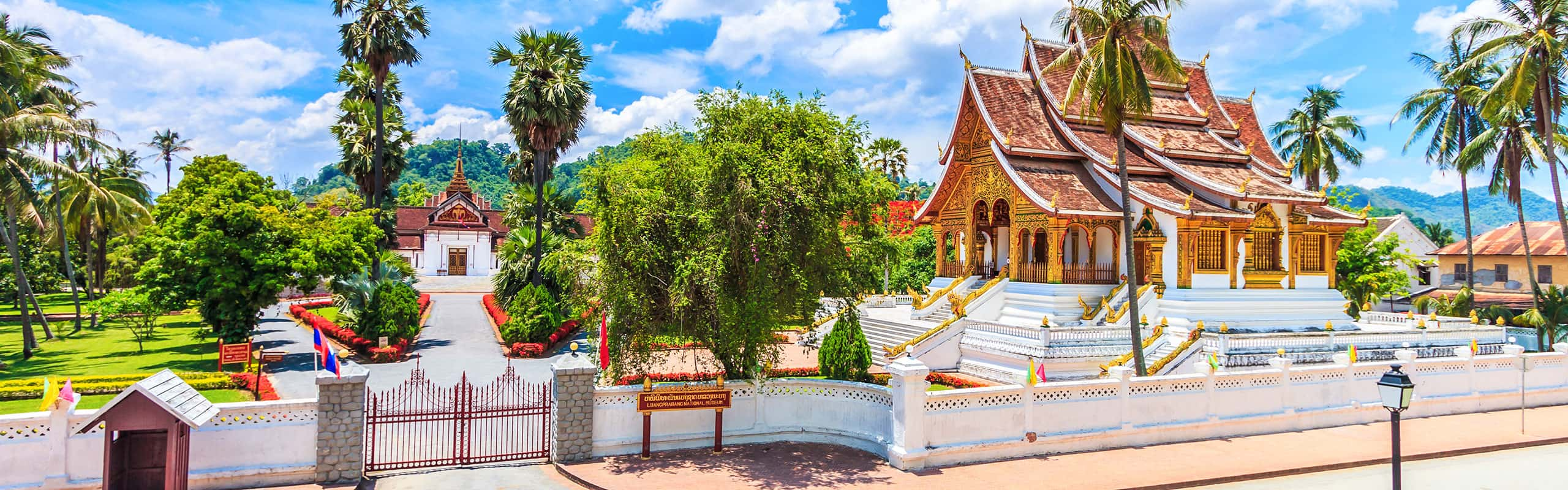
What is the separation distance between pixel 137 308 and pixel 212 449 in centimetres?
1938

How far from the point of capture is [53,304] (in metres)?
42.6

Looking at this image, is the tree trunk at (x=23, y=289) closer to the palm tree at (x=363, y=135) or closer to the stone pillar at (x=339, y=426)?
the palm tree at (x=363, y=135)

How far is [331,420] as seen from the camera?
33.9 feet

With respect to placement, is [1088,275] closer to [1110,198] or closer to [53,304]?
[1110,198]

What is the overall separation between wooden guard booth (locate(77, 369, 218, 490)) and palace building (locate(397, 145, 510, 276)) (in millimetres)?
51246

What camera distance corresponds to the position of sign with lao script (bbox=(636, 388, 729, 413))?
11.8m

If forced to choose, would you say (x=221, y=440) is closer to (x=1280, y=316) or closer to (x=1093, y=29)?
(x=1093, y=29)

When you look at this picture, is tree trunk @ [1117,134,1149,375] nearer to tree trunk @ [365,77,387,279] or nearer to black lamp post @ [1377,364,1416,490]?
black lamp post @ [1377,364,1416,490]


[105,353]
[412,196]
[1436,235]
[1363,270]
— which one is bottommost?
[105,353]

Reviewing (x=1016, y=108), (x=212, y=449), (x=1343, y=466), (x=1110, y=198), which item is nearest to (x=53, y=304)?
(x=212, y=449)

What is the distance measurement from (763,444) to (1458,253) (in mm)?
Answer: 52555

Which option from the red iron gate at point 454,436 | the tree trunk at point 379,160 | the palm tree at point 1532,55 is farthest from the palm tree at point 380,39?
the palm tree at point 1532,55

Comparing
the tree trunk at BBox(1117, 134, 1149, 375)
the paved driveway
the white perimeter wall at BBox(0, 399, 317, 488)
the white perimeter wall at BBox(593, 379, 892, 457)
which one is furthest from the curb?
the paved driveway

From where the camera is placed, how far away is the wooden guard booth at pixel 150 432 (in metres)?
8.50
